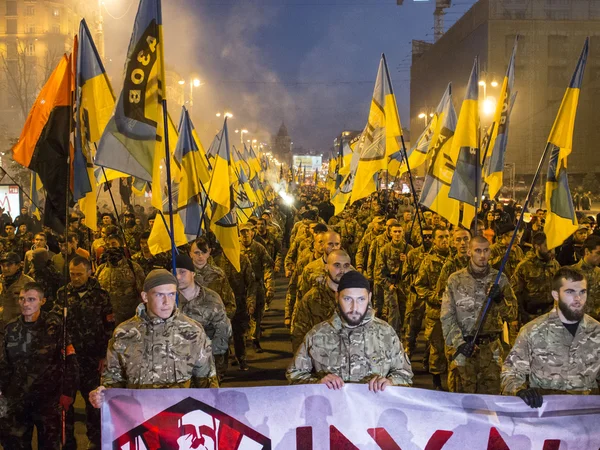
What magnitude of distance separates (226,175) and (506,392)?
5669 mm

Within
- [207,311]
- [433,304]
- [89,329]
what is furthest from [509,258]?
[89,329]

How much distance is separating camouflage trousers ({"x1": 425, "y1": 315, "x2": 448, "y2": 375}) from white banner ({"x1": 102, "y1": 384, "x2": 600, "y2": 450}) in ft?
13.2

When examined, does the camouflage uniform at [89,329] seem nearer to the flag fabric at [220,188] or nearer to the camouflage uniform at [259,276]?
the flag fabric at [220,188]

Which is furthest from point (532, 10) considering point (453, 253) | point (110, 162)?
point (110, 162)

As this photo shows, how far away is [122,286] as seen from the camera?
8289 mm

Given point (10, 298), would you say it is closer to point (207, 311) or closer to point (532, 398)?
point (207, 311)

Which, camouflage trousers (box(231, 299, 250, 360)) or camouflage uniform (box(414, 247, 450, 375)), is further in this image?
camouflage trousers (box(231, 299, 250, 360))

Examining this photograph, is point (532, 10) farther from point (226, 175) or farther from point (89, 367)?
point (89, 367)

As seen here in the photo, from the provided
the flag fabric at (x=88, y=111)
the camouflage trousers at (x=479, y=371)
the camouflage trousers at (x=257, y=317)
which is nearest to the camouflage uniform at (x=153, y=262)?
the camouflage trousers at (x=257, y=317)

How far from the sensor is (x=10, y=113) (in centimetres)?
6425

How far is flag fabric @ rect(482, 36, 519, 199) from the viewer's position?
9.45 m

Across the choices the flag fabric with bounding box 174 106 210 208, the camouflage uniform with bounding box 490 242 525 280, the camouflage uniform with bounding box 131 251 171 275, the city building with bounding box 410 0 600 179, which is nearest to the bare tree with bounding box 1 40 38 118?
the city building with bounding box 410 0 600 179

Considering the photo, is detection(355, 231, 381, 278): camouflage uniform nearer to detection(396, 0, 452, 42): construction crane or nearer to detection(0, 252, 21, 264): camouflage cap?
detection(0, 252, 21, 264): camouflage cap

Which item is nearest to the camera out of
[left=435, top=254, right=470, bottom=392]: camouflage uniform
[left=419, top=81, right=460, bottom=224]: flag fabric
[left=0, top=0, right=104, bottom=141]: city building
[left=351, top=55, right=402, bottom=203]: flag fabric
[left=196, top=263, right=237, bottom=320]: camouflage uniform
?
[left=196, top=263, right=237, bottom=320]: camouflage uniform
